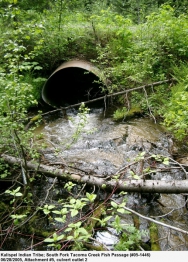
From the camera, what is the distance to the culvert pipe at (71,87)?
6.85m

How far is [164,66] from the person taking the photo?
6359 millimetres

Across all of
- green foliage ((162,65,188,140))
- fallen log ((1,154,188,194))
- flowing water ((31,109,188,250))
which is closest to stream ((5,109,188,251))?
flowing water ((31,109,188,250))

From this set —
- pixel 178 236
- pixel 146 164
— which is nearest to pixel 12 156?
pixel 146 164

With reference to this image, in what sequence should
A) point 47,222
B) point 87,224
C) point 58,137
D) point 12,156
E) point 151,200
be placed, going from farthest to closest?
point 58,137 < point 12,156 < point 151,200 < point 47,222 < point 87,224

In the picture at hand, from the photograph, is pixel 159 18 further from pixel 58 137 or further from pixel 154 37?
pixel 58 137

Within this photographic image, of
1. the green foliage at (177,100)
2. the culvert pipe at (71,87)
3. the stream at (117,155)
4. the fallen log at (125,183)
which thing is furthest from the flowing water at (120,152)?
the culvert pipe at (71,87)

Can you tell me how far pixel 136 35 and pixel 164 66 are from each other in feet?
4.63

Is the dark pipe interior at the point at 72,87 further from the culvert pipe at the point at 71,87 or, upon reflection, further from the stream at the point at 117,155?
the stream at the point at 117,155

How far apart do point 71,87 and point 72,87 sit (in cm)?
3

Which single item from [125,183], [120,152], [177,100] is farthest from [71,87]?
[125,183]

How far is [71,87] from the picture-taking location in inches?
313

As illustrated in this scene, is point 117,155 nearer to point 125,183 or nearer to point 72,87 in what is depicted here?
point 125,183

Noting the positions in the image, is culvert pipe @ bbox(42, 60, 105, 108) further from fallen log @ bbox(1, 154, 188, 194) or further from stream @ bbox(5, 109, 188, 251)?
fallen log @ bbox(1, 154, 188, 194)

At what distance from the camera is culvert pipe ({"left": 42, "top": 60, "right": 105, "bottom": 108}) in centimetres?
685
